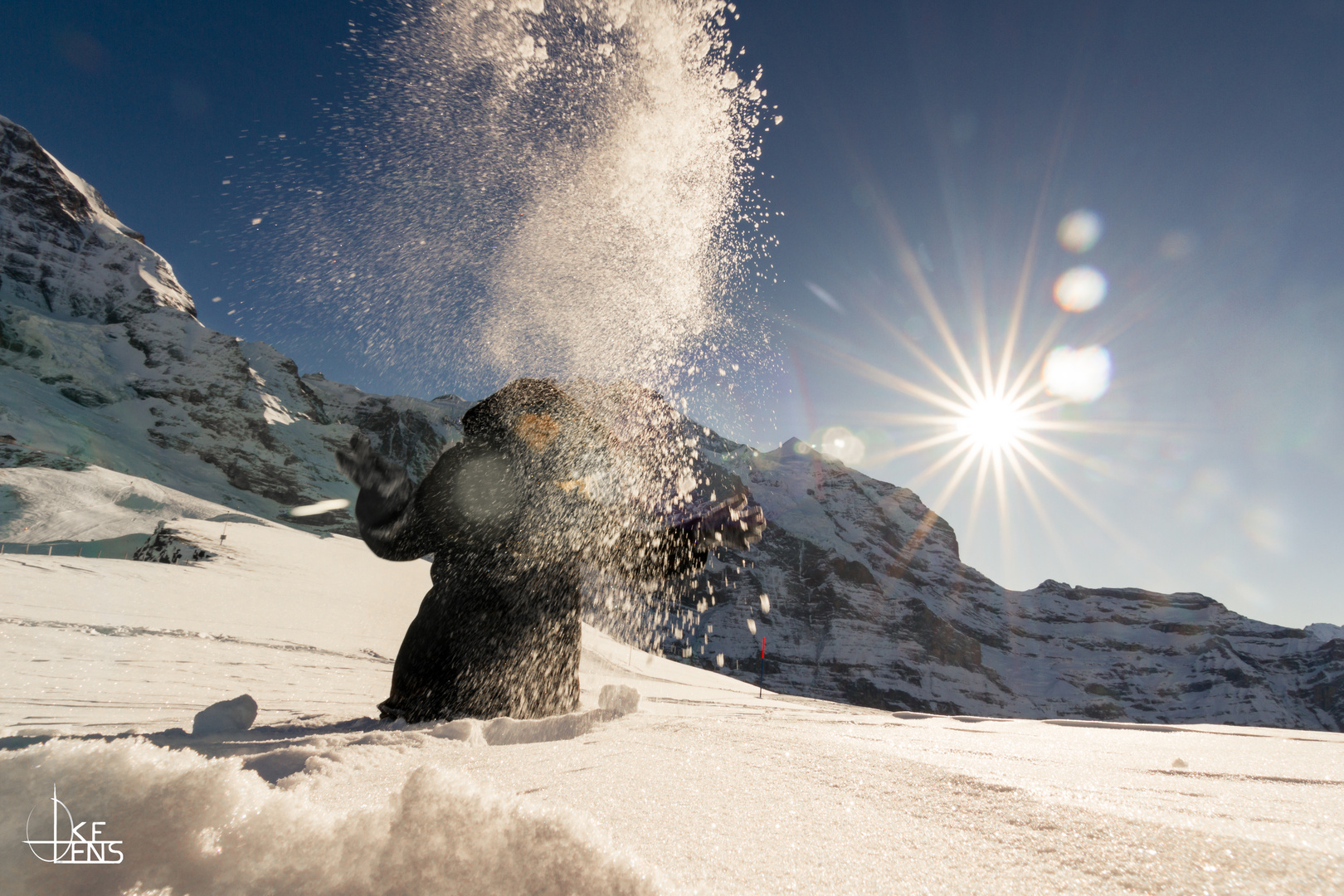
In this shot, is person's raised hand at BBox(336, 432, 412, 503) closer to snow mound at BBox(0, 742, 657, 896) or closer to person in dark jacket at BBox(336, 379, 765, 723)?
person in dark jacket at BBox(336, 379, 765, 723)

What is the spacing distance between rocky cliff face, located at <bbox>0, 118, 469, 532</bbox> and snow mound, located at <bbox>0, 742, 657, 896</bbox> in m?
56.0

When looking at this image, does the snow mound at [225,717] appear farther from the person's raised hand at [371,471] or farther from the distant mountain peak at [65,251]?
the distant mountain peak at [65,251]

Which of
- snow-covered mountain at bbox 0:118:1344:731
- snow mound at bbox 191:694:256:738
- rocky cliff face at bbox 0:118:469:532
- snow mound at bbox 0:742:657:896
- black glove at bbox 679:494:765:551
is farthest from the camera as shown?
snow-covered mountain at bbox 0:118:1344:731

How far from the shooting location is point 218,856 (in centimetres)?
57

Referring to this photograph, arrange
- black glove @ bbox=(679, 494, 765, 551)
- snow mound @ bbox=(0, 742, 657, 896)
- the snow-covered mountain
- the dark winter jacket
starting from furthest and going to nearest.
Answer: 1. the snow-covered mountain
2. black glove @ bbox=(679, 494, 765, 551)
3. the dark winter jacket
4. snow mound @ bbox=(0, 742, 657, 896)

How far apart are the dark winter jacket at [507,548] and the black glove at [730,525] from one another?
3.4 inches

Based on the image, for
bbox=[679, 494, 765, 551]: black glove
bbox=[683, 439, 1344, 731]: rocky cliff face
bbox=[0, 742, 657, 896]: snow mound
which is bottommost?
bbox=[0, 742, 657, 896]: snow mound

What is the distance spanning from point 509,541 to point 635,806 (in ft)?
5.47

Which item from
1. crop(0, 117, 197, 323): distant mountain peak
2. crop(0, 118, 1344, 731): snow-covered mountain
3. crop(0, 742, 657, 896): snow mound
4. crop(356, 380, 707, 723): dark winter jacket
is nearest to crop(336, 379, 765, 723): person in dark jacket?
crop(356, 380, 707, 723): dark winter jacket

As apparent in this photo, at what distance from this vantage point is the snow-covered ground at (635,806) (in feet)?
1.93

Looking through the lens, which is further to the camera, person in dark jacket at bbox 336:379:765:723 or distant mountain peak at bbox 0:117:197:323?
distant mountain peak at bbox 0:117:197:323

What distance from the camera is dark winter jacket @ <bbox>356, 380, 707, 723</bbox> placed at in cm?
234

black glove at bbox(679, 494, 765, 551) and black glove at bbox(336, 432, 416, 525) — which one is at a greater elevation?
black glove at bbox(679, 494, 765, 551)

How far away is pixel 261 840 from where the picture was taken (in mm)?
586
